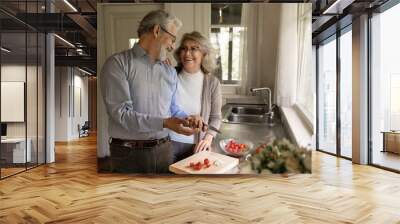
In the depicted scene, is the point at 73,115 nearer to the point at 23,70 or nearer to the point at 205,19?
the point at 23,70

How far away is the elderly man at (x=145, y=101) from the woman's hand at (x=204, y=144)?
7.1 inches

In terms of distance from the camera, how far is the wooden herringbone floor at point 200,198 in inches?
140

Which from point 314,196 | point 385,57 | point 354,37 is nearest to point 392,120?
point 385,57

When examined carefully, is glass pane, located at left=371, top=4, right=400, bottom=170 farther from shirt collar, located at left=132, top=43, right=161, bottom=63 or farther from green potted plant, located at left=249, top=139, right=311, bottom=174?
shirt collar, located at left=132, top=43, right=161, bottom=63

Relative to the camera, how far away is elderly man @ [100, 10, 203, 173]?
16.6ft

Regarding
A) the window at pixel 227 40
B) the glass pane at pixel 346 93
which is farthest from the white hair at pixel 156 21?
the glass pane at pixel 346 93

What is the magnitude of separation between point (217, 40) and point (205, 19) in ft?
1.10

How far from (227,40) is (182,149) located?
5.36ft

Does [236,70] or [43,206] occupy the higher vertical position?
[236,70]

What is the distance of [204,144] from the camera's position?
520cm

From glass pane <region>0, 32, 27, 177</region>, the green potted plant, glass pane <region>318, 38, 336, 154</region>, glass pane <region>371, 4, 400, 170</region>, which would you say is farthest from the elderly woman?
glass pane <region>318, 38, 336, 154</region>

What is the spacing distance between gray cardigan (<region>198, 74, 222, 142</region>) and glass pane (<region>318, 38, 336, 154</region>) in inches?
166

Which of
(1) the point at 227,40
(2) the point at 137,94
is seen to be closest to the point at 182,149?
(2) the point at 137,94

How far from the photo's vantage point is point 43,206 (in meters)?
3.96
